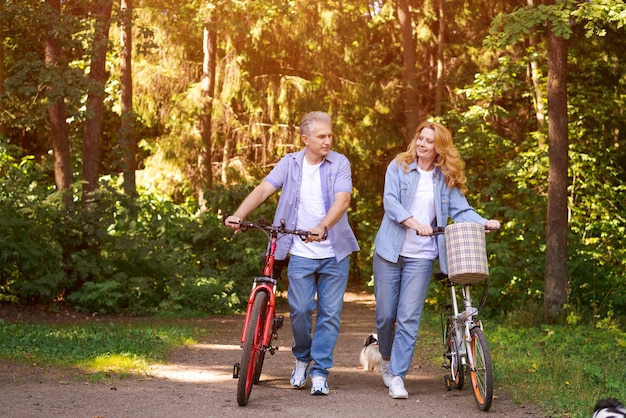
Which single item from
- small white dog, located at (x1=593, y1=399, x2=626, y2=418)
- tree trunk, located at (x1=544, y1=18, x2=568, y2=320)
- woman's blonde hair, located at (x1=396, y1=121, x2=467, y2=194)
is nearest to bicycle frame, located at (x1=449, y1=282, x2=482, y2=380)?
woman's blonde hair, located at (x1=396, y1=121, x2=467, y2=194)

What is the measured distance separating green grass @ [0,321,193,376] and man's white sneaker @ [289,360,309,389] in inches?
60.5

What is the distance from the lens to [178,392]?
24.6 feet

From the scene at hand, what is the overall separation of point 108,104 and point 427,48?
9.54 meters

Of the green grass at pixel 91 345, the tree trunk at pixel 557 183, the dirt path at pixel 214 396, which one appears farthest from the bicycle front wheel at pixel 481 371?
the tree trunk at pixel 557 183

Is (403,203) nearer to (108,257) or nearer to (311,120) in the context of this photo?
(311,120)

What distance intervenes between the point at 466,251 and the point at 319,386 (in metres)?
1.52

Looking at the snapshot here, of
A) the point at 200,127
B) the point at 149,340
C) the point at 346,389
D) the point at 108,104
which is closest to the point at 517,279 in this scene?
the point at 149,340

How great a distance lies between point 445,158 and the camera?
7535 mm

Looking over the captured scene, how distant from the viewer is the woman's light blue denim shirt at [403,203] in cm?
748

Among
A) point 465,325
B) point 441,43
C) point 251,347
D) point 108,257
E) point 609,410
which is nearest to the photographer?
point 609,410

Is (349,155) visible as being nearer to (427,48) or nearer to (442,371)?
(427,48)

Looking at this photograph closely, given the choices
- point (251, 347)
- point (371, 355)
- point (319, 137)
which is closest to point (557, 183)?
point (371, 355)

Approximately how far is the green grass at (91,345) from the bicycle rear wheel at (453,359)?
2.70 metres

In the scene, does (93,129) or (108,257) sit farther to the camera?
(93,129)
